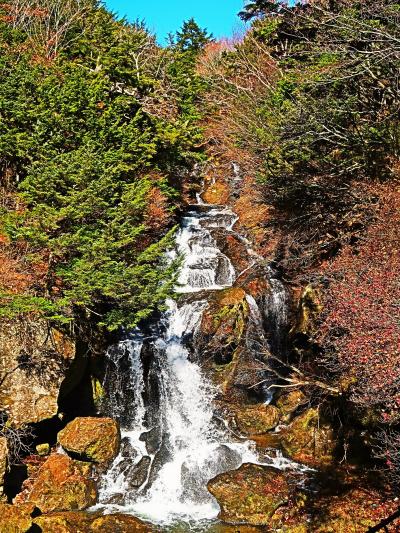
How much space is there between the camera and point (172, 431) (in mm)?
13711

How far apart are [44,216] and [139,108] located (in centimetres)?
757

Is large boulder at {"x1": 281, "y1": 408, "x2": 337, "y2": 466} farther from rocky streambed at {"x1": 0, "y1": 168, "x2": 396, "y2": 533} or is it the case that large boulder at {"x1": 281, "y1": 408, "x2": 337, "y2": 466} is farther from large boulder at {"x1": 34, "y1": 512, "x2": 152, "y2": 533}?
large boulder at {"x1": 34, "y1": 512, "x2": 152, "y2": 533}

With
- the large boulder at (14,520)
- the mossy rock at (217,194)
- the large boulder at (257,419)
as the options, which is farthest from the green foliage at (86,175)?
the mossy rock at (217,194)

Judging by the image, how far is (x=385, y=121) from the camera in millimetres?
13859

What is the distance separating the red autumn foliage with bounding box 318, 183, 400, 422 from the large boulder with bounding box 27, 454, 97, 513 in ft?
23.9

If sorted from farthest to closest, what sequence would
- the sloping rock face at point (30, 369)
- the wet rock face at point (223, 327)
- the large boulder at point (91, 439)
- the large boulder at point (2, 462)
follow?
the wet rock face at point (223, 327)
the large boulder at point (91, 439)
the sloping rock face at point (30, 369)
the large boulder at point (2, 462)

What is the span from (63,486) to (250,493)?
4848 millimetres

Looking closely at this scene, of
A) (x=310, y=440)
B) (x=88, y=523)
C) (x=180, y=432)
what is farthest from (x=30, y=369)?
(x=310, y=440)

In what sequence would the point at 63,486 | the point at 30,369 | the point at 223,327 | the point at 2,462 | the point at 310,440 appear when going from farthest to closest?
the point at 223,327, the point at 310,440, the point at 30,369, the point at 63,486, the point at 2,462

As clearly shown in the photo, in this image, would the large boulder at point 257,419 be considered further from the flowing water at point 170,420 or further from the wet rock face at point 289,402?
the flowing water at point 170,420

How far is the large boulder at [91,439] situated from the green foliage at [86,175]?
2.98 meters

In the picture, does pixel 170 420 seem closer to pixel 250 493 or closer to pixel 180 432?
pixel 180 432

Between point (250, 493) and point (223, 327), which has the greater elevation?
point (223, 327)

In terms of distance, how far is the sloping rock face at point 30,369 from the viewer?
39.7 feet
